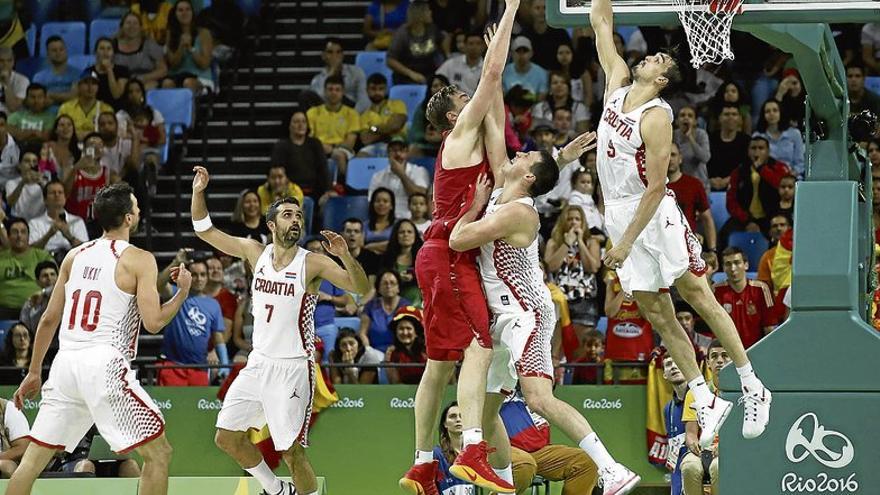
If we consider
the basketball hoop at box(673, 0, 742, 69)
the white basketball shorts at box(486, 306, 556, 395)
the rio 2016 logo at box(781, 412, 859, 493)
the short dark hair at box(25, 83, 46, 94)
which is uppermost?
the basketball hoop at box(673, 0, 742, 69)

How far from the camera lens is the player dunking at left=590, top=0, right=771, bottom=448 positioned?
32.1 feet

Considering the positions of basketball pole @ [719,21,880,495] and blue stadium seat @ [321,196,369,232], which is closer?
basketball pole @ [719,21,880,495]

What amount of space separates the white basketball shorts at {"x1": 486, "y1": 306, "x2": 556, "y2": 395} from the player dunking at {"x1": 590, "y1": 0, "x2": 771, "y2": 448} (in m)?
0.59

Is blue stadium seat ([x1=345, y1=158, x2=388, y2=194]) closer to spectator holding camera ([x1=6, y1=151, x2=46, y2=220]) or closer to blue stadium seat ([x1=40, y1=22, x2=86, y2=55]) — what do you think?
spectator holding camera ([x1=6, y1=151, x2=46, y2=220])

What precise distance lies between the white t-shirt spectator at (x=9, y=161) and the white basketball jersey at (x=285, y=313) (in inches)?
269

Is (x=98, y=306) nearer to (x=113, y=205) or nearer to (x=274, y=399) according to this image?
(x=113, y=205)

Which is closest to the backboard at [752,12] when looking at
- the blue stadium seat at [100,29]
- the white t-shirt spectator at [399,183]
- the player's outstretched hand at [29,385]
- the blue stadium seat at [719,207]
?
the player's outstretched hand at [29,385]

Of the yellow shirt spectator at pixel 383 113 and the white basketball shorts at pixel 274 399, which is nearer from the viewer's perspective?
the white basketball shorts at pixel 274 399

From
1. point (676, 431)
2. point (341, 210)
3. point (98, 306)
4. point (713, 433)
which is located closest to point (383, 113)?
point (341, 210)

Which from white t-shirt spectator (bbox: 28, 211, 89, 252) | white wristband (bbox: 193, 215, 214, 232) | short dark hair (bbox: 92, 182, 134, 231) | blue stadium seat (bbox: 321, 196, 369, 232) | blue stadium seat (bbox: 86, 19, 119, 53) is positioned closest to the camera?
short dark hair (bbox: 92, 182, 134, 231)

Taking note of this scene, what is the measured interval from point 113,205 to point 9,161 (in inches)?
302

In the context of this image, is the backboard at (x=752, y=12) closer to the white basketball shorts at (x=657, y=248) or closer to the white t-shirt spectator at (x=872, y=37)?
the white basketball shorts at (x=657, y=248)

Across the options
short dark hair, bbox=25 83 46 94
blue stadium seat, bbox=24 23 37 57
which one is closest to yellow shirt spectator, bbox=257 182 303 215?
short dark hair, bbox=25 83 46 94

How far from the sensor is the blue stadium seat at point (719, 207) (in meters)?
16.0
